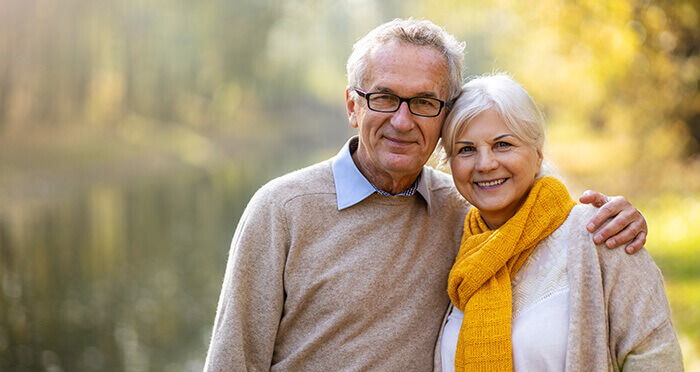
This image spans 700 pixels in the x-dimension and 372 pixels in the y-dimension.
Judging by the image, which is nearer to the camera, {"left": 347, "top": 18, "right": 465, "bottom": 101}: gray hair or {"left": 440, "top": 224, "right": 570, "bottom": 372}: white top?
{"left": 440, "top": 224, "right": 570, "bottom": 372}: white top

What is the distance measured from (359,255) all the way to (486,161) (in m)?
0.53

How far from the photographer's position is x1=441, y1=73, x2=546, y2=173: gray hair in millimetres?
2121

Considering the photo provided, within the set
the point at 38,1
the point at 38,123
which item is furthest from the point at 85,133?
the point at 38,1

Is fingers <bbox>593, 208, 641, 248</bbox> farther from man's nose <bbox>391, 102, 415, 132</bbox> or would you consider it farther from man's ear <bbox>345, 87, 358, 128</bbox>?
man's ear <bbox>345, 87, 358, 128</bbox>

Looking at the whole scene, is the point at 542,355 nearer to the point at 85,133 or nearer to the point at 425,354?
the point at 425,354

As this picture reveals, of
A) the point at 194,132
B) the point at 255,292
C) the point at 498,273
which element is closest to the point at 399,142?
the point at 498,273

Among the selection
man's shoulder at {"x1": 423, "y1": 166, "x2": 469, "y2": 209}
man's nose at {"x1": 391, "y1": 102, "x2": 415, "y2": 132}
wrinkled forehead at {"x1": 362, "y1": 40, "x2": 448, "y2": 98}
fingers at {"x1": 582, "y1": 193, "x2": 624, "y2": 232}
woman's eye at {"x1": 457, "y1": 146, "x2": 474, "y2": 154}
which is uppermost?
wrinkled forehead at {"x1": 362, "y1": 40, "x2": 448, "y2": 98}

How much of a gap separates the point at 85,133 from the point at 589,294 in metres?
14.0

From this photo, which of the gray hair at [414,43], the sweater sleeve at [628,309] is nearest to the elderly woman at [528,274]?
the sweater sleeve at [628,309]

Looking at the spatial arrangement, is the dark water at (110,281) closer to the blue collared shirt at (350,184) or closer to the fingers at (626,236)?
the blue collared shirt at (350,184)

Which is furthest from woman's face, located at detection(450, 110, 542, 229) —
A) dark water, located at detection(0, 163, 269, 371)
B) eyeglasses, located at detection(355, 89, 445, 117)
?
dark water, located at detection(0, 163, 269, 371)

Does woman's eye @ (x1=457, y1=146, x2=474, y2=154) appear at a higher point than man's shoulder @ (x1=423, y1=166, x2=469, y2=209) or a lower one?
higher

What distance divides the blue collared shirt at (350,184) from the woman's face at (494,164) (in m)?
0.26

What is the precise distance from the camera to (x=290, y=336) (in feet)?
7.50
